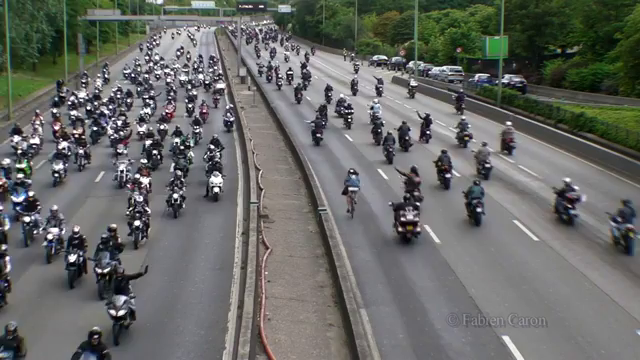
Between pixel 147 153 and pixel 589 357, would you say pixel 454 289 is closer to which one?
pixel 589 357

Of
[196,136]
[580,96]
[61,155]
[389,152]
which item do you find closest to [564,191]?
[389,152]

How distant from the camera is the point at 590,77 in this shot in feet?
201

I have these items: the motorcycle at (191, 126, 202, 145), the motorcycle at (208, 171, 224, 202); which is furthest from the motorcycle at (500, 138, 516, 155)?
the motorcycle at (191, 126, 202, 145)

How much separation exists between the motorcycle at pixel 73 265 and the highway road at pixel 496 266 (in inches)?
240

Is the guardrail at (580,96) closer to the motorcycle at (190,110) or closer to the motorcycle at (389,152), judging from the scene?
the motorcycle at (389,152)

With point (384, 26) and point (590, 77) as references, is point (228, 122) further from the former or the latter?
point (384, 26)

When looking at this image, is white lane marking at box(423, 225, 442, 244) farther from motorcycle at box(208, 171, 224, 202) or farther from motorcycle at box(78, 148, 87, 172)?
motorcycle at box(78, 148, 87, 172)

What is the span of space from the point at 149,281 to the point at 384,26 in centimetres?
10918

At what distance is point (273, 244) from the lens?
2194cm

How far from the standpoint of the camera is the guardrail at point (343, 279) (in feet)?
45.1

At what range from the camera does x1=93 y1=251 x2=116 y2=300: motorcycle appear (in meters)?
17.2

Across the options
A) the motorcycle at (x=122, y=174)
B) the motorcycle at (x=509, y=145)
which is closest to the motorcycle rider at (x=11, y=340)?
the motorcycle at (x=122, y=174)

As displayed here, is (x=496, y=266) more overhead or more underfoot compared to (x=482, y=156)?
more underfoot

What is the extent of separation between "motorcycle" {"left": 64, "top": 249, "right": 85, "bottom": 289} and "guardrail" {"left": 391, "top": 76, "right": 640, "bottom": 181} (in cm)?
1982
